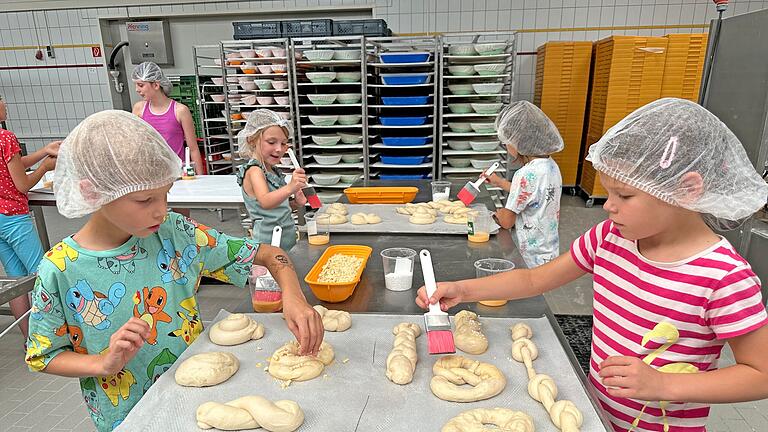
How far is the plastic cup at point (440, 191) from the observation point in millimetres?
2689

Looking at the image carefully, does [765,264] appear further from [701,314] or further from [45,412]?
[45,412]

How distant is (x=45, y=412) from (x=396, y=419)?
7.12 ft

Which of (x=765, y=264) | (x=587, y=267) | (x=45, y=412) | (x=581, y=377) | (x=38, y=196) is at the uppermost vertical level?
(x=587, y=267)

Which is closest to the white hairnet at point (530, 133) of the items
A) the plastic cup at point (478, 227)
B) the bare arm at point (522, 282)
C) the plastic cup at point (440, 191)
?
the plastic cup at point (478, 227)

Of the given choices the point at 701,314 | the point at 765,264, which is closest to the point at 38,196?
the point at 701,314

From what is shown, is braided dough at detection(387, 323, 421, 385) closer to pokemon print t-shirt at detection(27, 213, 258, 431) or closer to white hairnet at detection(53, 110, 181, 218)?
pokemon print t-shirt at detection(27, 213, 258, 431)

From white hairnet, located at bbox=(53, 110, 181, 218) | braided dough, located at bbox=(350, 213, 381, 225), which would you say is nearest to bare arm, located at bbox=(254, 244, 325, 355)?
white hairnet, located at bbox=(53, 110, 181, 218)

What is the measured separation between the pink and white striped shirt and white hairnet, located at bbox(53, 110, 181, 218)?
1079 millimetres

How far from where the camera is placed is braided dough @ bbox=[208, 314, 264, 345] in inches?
46.4

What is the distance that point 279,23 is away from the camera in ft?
14.2

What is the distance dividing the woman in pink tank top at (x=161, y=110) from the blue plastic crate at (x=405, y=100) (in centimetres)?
170

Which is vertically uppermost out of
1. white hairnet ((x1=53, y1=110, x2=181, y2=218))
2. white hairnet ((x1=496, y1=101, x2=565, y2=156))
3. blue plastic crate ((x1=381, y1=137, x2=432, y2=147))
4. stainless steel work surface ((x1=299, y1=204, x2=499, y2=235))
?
white hairnet ((x1=53, y1=110, x2=181, y2=218))

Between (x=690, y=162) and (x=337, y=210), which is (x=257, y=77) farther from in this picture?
(x=690, y=162)

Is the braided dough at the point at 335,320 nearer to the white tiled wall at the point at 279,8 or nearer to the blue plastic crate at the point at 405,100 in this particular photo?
the blue plastic crate at the point at 405,100
